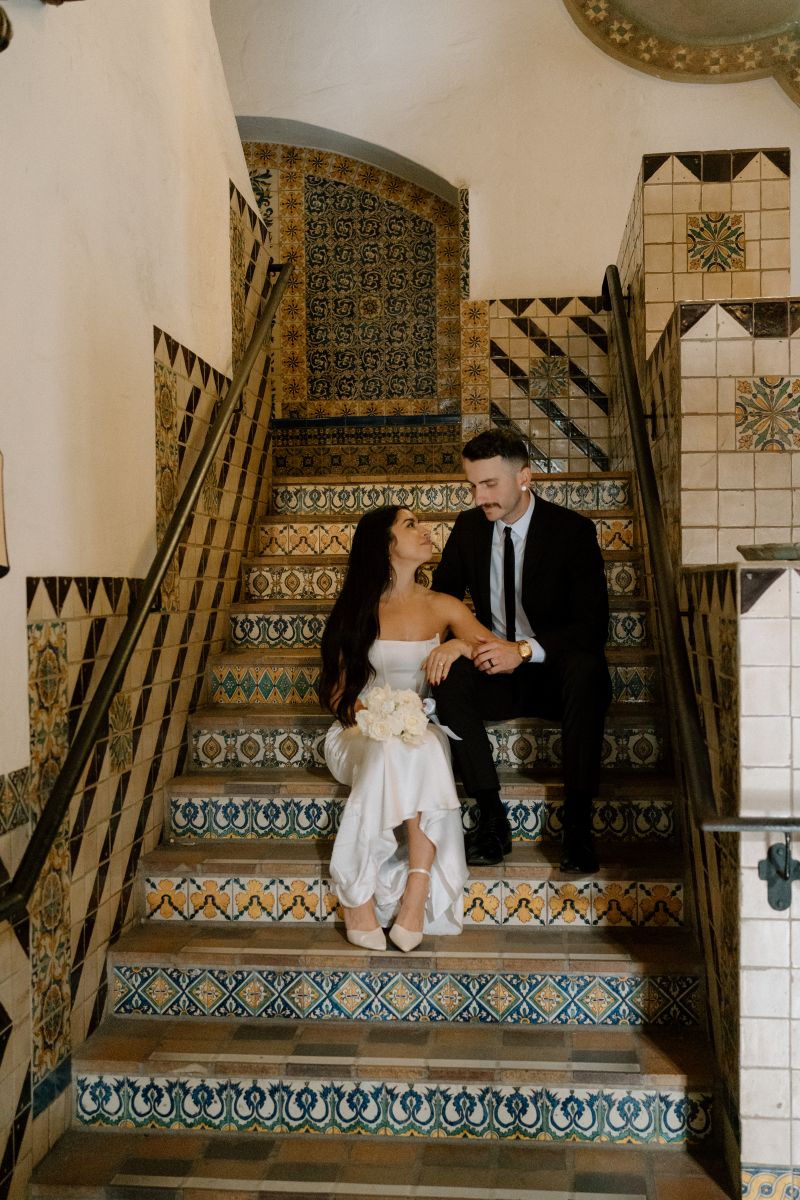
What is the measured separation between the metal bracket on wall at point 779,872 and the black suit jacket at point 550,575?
1.18m

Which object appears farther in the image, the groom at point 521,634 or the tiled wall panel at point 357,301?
the tiled wall panel at point 357,301

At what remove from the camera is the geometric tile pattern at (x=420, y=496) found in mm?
4707

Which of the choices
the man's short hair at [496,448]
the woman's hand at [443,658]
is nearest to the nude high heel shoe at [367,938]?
the woman's hand at [443,658]

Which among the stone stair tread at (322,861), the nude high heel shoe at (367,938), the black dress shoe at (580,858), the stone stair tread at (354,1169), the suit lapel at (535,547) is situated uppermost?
A: the suit lapel at (535,547)

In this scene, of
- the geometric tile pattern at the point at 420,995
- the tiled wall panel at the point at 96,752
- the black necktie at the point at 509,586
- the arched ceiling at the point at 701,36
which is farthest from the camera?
the arched ceiling at the point at 701,36

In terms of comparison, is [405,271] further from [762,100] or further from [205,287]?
[205,287]

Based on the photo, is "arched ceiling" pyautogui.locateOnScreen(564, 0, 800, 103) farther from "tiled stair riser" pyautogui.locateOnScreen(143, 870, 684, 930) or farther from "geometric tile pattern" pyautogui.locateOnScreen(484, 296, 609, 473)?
"tiled stair riser" pyautogui.locateOnScreen(143, 870, 684, 930)

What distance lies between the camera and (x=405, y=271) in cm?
645

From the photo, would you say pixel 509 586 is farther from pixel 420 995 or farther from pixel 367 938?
pixel 420 995

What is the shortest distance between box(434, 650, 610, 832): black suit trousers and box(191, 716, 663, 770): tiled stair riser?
0.19 meters

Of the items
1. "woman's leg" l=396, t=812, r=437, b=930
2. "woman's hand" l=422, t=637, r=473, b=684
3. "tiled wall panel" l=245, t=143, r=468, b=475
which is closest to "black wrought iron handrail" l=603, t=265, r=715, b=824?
"woman's hand" l=422, t=637, r=473, b=684

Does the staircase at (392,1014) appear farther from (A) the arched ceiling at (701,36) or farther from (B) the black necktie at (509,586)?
(A) the arched ceiling at (701,36)

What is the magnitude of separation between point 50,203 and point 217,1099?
2.21 metres

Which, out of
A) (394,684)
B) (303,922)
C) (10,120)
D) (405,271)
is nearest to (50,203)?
(10,120)
